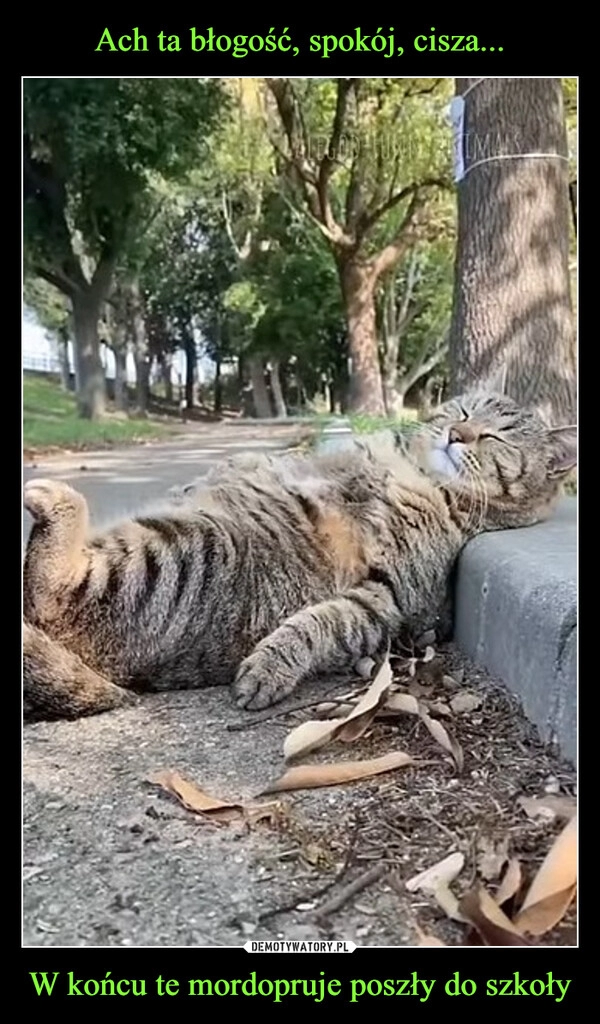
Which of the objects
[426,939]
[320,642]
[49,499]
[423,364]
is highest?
[423,364]

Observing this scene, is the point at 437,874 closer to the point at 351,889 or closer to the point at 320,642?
the point at 351,889

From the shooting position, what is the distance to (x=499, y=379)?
89.9 inches

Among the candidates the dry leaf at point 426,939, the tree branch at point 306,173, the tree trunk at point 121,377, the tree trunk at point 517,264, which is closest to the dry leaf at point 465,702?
the dry leaf at point 426,939

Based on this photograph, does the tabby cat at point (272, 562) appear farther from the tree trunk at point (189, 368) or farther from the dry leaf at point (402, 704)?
the tree trunk at point (189, 368)

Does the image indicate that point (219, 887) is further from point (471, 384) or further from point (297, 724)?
point (471, 384)

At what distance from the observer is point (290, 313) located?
2814 millimetres

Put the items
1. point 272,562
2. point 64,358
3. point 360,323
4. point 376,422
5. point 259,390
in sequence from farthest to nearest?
point 360,323
point 259,390
point 376,422
point 64,358
point 272,562

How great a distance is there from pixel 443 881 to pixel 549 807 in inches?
7.0

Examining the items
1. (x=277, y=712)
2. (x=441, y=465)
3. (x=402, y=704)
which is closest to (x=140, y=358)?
(x=441, y=465)

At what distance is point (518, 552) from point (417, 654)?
27 centimetres

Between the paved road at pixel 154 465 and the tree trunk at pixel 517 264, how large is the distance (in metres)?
0.61

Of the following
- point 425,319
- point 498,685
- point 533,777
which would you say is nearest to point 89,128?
point 425,319

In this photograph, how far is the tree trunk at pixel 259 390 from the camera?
2210mm
